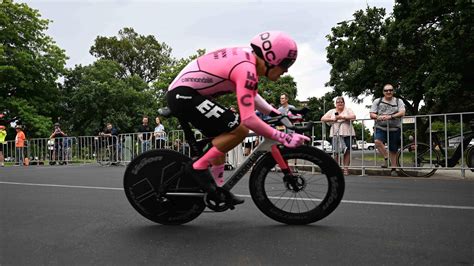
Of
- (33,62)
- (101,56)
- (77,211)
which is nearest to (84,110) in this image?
(33,62)

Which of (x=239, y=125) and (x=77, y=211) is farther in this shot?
(x=77, y=211)

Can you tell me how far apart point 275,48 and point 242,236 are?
143 centimetres

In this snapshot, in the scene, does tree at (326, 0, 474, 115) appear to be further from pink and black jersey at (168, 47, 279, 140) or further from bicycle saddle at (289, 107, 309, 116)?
pink and black jersey at (168, 47, 279, 140)

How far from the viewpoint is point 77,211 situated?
168 inches

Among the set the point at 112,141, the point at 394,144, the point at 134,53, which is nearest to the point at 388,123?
the point at 394,144

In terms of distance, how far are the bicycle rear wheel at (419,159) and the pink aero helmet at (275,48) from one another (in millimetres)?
6218

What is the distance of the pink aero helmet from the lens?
3.07 m

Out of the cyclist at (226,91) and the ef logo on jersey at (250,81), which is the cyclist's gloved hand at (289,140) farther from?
the ef logo on jersey at (250,81)

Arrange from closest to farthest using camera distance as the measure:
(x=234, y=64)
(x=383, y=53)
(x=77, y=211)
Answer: (x=234, y=64), (x=77, y=211), (x=383, y=53)

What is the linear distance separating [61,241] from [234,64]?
72.5 inches

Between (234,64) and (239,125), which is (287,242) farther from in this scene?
(234,64)

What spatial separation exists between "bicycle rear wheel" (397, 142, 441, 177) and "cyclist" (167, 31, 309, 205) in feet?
20.0

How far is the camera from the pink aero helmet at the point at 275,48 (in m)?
3.07

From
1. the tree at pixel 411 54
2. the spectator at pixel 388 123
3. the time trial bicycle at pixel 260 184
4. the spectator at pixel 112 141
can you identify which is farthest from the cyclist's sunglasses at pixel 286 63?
the tree at pixel 411 54
